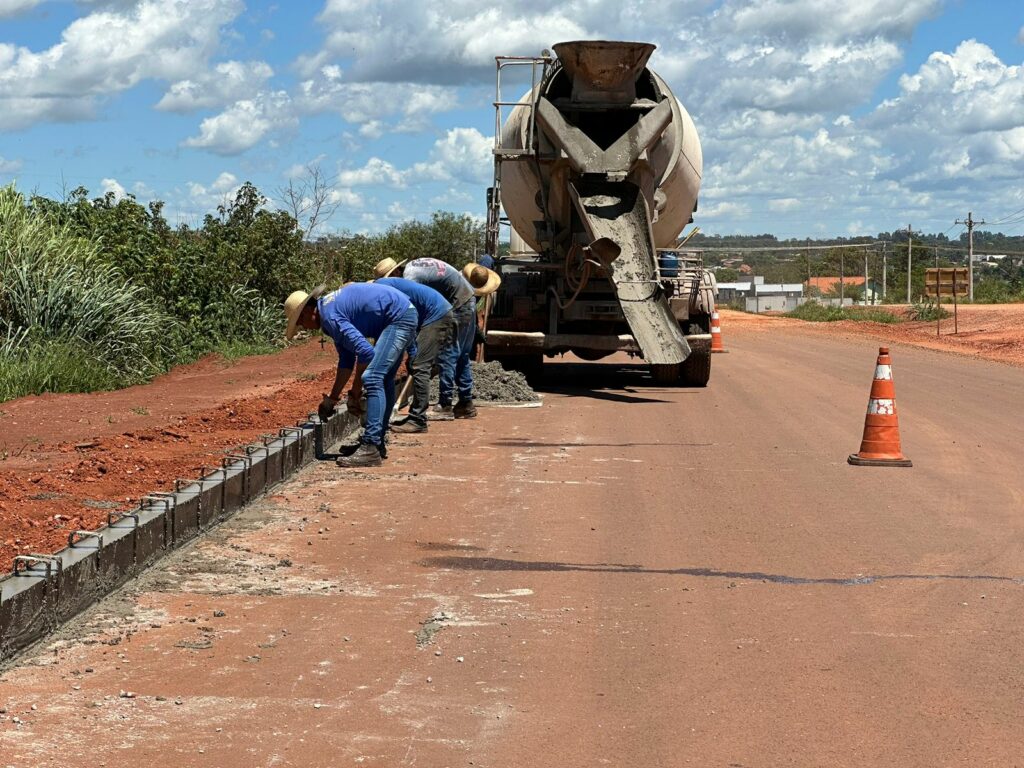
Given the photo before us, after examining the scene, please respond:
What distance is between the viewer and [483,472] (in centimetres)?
1019

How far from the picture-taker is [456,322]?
13.2 m

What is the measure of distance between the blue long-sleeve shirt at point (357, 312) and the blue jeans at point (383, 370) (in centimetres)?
9

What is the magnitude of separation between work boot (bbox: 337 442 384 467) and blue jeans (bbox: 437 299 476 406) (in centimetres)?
313

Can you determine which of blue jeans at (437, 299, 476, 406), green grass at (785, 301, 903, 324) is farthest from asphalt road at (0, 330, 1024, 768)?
green grass at (785, 301, 903, 324)

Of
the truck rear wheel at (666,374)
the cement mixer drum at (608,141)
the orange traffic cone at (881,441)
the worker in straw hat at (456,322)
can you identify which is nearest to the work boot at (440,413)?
the worker in straw hat at (456,322)

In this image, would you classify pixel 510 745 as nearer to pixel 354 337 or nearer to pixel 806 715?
pixel 806 715

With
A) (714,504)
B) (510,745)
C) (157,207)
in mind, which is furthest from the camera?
(157,207)

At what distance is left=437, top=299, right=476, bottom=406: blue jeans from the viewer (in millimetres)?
13375

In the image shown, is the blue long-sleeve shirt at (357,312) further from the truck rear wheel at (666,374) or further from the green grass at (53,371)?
the truck rear wheel at (666,374)

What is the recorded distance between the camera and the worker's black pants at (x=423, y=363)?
40.2ft

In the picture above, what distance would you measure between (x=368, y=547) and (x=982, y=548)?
335 cm

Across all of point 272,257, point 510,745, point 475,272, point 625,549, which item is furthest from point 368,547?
point 272,257

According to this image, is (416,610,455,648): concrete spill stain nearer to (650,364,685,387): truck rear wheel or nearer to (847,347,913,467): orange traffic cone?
(847,347,913,467): orange traffic cone

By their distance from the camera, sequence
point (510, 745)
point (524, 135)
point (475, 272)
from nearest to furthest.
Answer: point (510, 745), point (475, 272), point (524, 135)
